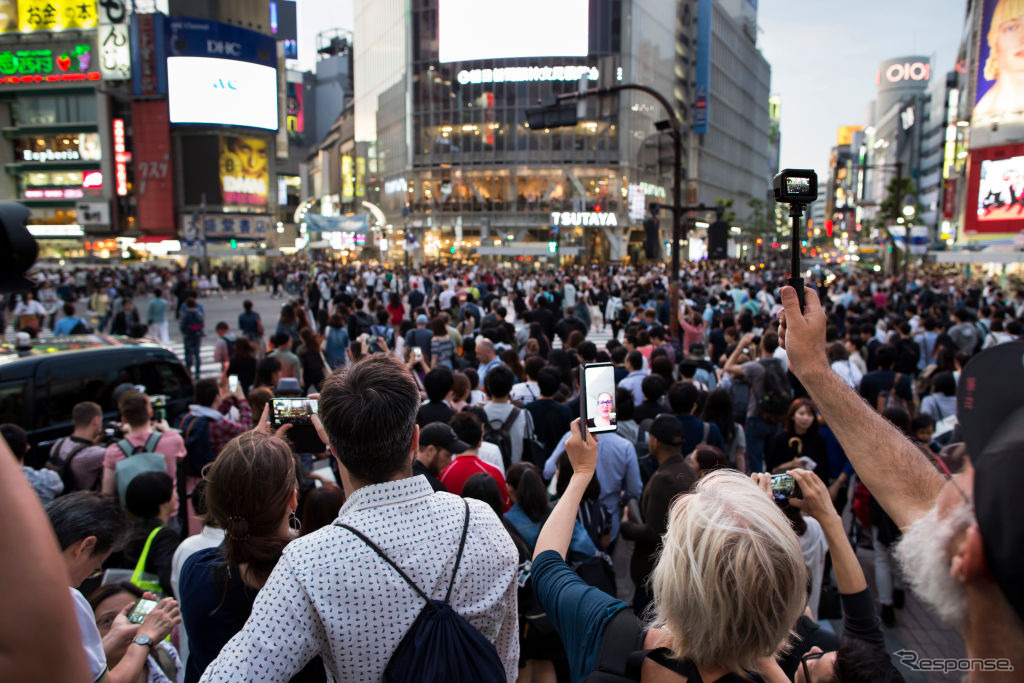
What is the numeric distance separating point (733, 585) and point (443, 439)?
3.08m

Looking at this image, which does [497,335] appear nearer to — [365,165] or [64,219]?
[64,219]

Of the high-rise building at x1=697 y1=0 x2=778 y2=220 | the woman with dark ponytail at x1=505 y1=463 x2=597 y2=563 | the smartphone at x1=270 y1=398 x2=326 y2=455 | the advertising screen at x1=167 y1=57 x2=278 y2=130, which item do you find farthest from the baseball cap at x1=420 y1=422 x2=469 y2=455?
the high-rise building at x1=697 y1=0 x2=778 y2=220

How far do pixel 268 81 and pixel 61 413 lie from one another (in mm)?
59061

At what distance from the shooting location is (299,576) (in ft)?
5.77

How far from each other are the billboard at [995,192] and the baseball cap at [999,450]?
52363mm

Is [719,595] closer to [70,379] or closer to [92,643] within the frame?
[92,643]

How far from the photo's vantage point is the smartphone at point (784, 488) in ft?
8.40

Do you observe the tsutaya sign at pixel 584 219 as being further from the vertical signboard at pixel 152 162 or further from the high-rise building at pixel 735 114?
the vertical signboard at pixel 152 162

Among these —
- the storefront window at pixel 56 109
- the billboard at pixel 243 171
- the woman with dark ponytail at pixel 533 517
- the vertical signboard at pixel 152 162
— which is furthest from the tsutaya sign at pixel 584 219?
the woman with dark ponytail at pixel 533 517

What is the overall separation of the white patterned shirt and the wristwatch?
0.80 meters

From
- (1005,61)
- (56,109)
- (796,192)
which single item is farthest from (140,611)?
(56,109)

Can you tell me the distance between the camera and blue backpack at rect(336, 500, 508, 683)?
1794mm

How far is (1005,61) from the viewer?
41219 millimetres

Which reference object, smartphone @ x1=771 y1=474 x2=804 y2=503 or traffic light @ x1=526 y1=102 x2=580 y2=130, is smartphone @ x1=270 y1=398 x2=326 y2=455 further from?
traffic light @ x1=526 y1=102 x2=580 y2=130
